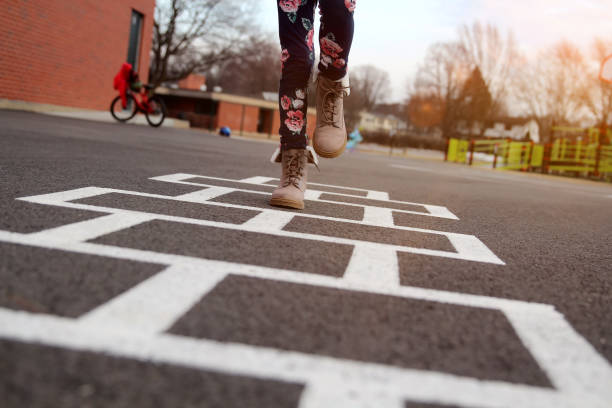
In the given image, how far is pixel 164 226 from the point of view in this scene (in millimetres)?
1764

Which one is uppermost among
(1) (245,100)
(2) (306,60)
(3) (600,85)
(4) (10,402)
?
(3) (600,85)

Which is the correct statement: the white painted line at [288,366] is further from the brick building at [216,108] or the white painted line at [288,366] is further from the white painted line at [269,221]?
the brick building at [216,108]

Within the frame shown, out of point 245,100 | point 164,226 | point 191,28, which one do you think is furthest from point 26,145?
point 245,100

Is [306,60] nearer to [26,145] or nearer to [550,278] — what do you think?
[550,278]

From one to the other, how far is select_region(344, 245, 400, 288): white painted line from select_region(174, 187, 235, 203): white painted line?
956 mm

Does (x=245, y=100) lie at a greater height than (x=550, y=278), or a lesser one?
greater

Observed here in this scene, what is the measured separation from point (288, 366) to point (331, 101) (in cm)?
208

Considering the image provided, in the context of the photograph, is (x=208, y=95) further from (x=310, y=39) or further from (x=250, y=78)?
(x=310, y=39)

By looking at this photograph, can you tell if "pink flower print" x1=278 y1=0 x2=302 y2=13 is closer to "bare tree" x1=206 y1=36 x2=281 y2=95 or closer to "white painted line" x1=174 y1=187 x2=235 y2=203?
"white painted line" x1=174 y1=187 x2=235 y2=203

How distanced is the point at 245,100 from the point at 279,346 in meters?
42.2

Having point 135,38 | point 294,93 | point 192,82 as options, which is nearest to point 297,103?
point 294,93

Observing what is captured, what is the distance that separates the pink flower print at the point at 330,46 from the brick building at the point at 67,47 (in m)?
11.8

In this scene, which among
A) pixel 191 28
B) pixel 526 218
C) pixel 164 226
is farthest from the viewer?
pixel 191 28

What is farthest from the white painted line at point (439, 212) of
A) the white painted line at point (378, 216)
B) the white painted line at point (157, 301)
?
Answer: the white painted line at point (157, 301)
